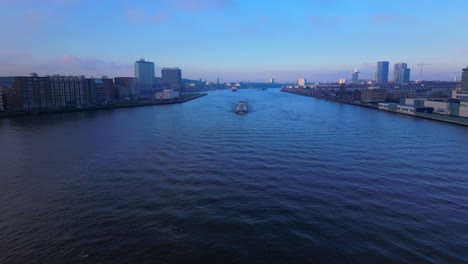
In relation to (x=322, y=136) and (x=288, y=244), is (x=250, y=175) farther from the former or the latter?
(x=322, y=136)

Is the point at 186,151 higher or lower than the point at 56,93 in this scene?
lower

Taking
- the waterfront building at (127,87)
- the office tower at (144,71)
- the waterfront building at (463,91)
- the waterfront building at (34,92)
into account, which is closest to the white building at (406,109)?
the waterfront building at (463,91)

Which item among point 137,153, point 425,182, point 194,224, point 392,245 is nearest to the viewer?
point 392,245

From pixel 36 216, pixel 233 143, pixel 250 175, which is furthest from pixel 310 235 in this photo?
pixel 233 143

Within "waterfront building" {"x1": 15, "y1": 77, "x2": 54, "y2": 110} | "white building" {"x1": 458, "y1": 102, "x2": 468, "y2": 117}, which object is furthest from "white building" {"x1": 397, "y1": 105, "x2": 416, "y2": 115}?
"waterfront building" {"x1": 15, "y1": 77, "x2": 54, "y2": 110}

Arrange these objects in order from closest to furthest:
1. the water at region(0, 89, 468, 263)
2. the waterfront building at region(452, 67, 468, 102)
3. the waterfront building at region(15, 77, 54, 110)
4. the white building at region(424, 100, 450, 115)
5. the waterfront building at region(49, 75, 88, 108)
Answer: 1. the water at region(0, 89, 468, 263)
2. the white building at region(424, 100, 450, 115)
3. the waterfront building at region(15, 77, 54, 110)
4. the waterfront building at region(452, 67, 468, 102)
5. the waterfront building at region(49, 75, 88, 108)

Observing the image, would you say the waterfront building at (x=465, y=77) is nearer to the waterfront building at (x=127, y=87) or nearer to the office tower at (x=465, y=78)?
the office tower at (x=465, y=78)

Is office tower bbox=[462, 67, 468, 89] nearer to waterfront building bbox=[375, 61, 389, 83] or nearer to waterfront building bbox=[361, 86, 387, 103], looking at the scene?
waterfront building bbox=[361, 86, 387, 103]
